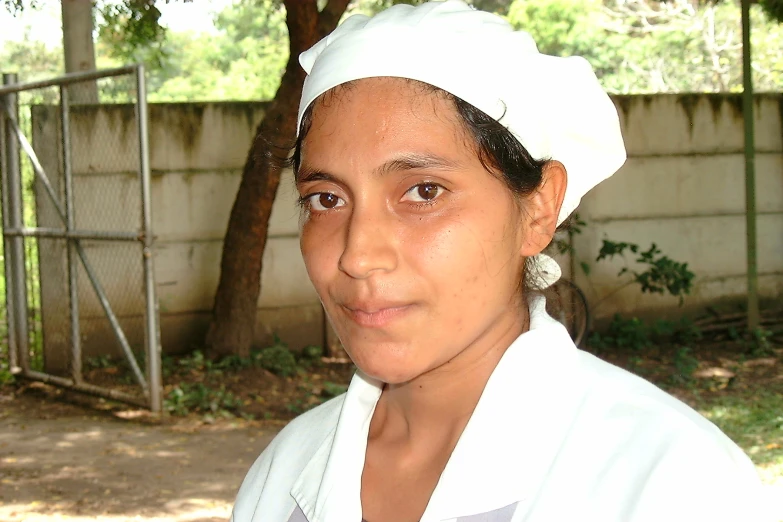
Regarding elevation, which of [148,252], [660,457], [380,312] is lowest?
[148,252]

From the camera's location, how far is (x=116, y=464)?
4945mm

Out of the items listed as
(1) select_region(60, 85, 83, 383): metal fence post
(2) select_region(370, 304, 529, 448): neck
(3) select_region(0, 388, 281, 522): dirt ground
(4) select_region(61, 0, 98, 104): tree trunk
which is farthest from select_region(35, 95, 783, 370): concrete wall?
(2) select_region(370, 304, 529, 448): neck

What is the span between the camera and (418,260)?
1.34 meters

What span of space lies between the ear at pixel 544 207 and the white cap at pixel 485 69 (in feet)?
0.13

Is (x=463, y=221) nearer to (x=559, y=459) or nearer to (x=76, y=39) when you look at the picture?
(x=559, y=459)

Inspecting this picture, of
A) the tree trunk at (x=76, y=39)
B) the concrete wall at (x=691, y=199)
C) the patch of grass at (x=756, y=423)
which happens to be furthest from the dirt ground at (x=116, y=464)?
the tree trunk at (x=76, y=39)

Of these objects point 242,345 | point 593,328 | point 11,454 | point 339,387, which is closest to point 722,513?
point 11,454

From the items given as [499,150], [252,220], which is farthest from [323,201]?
[252,220]

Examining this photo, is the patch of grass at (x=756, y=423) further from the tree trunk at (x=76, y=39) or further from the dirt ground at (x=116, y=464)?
the tree trunk at (x=76, y=39)

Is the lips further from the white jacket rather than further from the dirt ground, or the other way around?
the dirt ground

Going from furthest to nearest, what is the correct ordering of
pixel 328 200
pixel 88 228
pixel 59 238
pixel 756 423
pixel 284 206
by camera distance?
pixel 284 206 → pixel 88 228 → pixel 59 238 → pixel 756 423 → pixel 328 200

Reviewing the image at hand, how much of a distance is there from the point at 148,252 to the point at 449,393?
4307 millimetres

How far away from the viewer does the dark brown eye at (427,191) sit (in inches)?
53.3

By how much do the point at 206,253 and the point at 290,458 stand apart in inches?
226
